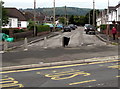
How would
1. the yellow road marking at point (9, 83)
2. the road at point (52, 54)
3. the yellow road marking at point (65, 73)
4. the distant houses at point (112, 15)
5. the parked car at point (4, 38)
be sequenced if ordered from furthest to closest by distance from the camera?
1. the distant houses at point (112, 15)
2. the parked car at point (4, 38)
3. the road at point (52, 54)
4. the yellow road marking at point (65, 73)
5. the yellow road marking at point (9, 83)

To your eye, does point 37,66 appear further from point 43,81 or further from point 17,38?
point 17,38

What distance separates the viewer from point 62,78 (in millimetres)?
8117

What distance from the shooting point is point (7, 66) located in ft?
33.4

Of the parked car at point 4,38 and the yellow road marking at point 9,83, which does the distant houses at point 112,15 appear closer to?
the parked car at point 4,38

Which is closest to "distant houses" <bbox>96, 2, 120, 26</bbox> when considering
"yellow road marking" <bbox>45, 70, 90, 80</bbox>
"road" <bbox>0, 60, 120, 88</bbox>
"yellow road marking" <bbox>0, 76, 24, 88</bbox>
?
"road" <bbox>0, 60, 120, 88</bbox>

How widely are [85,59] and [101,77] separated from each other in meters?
3.82

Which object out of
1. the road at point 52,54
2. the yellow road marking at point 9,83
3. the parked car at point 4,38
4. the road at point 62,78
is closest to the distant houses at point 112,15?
the parked car at point 4,38

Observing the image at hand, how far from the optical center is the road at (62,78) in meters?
7.27

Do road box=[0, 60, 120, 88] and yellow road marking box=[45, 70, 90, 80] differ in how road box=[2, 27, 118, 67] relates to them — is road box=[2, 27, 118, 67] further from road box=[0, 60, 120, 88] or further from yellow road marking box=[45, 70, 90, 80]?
yellow road marking box=[45, 70, 90, 80]

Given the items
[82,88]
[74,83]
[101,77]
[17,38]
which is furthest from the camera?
[17,38]

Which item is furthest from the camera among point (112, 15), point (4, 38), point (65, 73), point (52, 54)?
point (112, 15)

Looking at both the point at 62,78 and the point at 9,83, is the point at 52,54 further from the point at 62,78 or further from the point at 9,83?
the point at 9,83

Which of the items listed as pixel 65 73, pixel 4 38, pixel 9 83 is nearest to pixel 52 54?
pixel 65 73

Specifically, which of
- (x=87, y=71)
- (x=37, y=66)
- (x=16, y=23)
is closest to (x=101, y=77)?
(x=87, y=71)
